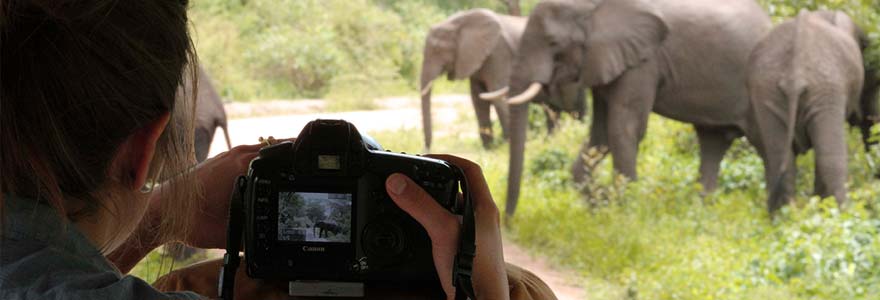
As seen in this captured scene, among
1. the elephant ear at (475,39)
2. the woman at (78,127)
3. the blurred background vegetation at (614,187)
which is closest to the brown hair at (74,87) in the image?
the woman at (78,127)

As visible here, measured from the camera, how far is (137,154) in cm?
39

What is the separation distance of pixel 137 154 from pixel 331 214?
10 cm

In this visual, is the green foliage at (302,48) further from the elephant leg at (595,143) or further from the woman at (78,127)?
the woman at (78,127)

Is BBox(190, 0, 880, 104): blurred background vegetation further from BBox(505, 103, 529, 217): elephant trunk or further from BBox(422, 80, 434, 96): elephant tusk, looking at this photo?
BBox(422, 80, 434, 96): elephant tusk

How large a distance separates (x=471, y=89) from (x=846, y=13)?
1789 mm

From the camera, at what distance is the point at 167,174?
44cm

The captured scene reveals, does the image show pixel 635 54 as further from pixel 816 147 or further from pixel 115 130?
pixel 115 130

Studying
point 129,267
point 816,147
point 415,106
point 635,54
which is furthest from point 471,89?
point 129,267

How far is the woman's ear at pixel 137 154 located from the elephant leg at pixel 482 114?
3.16m

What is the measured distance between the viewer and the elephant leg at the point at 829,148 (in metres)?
2.59

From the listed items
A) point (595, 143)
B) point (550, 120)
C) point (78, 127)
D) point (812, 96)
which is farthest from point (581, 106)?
point (78, 127)

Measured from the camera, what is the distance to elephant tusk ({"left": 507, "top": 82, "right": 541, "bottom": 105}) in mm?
2965

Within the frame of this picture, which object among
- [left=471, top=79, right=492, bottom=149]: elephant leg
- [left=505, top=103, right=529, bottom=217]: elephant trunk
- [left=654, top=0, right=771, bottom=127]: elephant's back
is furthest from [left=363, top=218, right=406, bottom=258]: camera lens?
[left=471, top=79, right=492, bottom=149]: elephant leg

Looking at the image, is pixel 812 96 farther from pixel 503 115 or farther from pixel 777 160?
pixel 503 115
